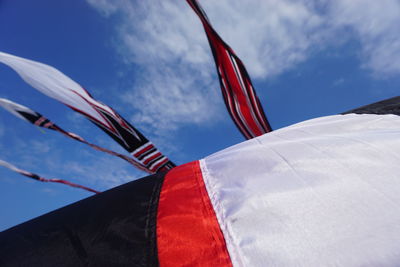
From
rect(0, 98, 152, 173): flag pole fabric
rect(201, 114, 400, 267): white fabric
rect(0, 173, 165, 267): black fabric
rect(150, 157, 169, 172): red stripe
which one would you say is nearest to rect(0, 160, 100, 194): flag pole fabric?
rect(0, 98, 152, 173): flag pole fabric

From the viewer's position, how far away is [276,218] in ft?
3.07

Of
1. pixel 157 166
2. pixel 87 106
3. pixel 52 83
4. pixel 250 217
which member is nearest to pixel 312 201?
pixel 250 217

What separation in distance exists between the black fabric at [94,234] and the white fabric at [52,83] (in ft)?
4.76

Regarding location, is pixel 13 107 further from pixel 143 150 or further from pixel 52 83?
pixel 143 150

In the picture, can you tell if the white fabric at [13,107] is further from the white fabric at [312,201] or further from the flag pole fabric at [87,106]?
the white fabric at [312,201]

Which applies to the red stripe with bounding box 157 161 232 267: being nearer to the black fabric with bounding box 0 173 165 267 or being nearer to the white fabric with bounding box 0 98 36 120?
the black fabric with bounding box 0 173 165 267

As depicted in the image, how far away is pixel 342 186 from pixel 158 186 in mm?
796

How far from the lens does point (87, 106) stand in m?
2.58

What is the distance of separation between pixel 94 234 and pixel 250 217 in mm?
598

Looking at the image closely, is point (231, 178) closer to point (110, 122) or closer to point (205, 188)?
point (205, 188)

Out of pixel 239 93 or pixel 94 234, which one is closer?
pixel 94 234

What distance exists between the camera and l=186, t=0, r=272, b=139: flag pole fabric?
11.0 feet

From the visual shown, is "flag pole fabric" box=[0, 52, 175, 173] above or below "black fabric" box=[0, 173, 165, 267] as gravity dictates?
above

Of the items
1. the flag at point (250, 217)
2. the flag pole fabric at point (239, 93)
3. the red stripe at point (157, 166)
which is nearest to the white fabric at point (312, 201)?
the flag at point (250, 217)
